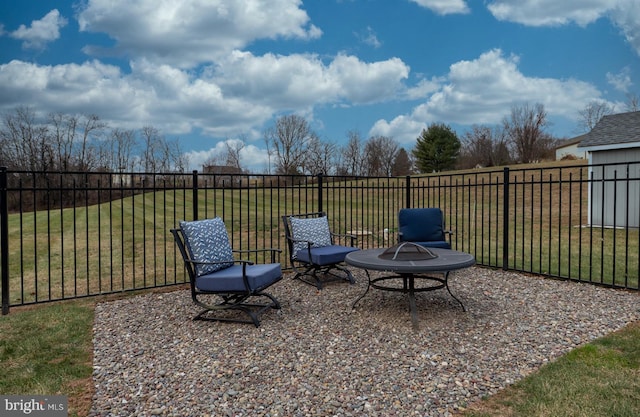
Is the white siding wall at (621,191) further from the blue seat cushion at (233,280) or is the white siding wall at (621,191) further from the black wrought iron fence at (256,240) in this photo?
the blue seat cushion at (233,280)

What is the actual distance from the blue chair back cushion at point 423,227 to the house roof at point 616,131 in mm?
7823

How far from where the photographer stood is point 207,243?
13.3 feet

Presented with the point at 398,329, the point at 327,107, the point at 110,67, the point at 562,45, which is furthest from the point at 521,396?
the point at 110,67

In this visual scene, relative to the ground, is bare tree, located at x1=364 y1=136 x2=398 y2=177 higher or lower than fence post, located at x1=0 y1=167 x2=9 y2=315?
higher

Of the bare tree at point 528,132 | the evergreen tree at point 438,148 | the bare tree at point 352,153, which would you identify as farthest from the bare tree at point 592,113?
the bare tree at point 352,153

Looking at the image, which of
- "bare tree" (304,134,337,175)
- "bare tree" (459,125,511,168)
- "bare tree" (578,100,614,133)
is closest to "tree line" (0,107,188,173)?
"bare tree" (304,134,337,175)

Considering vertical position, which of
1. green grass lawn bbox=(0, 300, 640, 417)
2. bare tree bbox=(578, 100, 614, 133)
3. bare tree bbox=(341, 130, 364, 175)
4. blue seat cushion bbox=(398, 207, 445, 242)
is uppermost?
bare tree bbox=(578, 100, 614, 133)

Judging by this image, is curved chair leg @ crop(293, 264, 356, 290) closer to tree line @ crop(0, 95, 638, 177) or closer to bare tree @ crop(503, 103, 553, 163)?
tree line @ crop(0, 95, 638, 177)

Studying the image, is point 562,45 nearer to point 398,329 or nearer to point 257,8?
point 257,8

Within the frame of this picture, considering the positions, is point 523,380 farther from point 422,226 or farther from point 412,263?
point 422,226

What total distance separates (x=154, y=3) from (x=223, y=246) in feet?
18.3

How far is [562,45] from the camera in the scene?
→ 37.1ft

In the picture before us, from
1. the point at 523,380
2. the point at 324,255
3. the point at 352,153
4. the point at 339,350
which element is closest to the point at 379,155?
the point at 352,153

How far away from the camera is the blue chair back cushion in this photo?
586 centimetres
